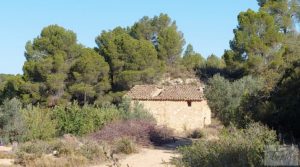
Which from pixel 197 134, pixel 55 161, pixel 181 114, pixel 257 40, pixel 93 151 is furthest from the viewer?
pixel 257 40

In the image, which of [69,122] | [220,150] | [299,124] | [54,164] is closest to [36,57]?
[69,122]

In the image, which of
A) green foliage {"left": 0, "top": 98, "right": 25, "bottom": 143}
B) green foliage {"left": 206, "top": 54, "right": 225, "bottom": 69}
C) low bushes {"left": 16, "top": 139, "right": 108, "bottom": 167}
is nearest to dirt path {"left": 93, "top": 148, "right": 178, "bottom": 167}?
low bushes {"left": 16, "top": 139, "right": 108, "bottom": 167}

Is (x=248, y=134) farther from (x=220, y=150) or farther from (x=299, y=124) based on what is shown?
(x=299, y=124)

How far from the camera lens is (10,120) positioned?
23.6 m

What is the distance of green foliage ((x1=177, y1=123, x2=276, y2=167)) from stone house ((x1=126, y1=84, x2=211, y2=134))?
2404 cm

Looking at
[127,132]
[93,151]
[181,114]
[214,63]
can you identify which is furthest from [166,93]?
[93,151]

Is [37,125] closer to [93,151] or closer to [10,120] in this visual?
[10,120]

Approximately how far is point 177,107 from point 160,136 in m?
10.2

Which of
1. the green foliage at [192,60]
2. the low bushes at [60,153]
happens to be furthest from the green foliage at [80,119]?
→ the green foliage at [192,60]

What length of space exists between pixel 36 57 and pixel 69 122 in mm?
15593

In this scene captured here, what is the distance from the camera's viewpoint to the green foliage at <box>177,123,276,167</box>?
8352 mm

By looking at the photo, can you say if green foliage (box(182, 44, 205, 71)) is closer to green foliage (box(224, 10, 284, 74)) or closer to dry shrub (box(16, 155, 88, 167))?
green foliage (box(224, 10, 284, 74))

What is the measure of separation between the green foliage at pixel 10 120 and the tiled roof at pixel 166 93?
13.1 meters

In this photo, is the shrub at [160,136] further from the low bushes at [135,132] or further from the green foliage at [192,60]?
the green foliage at [192,60]
